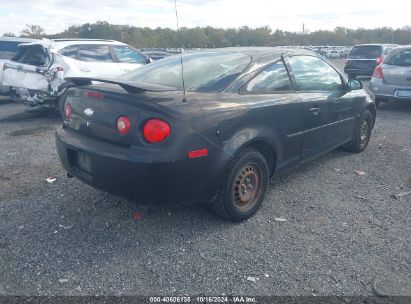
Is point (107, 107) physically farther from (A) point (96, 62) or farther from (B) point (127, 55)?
(B) point (127, 55)

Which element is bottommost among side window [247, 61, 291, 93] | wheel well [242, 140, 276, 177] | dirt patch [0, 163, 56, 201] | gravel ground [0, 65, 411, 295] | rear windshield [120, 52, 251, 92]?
gravel ground [0, 65, 411, 295]

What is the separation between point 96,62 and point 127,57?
3.23 feet

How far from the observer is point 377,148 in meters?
6.09

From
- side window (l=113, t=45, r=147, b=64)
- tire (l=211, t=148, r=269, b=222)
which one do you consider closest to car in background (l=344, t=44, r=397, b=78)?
side window (l=113, t=45, r=147, b=64)

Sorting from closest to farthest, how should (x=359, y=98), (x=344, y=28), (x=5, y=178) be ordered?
(x=5, y=178) → (x=359, y=98) → (x=344, y=28)

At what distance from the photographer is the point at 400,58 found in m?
9.01

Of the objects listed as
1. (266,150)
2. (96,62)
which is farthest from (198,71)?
(96,62)

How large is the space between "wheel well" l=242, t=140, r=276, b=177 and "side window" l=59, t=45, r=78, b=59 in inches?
224

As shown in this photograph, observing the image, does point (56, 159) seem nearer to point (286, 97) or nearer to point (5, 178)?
point (5, 178)

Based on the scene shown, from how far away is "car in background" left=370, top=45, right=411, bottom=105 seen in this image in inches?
340

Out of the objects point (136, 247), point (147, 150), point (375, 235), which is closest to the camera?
point (147, 150)

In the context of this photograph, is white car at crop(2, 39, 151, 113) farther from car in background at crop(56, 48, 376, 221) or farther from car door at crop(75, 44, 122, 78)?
car in background at crop(56, 48, 376, 221)

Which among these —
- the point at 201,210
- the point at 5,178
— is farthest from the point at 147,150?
the point at 5,178

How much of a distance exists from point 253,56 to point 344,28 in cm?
5571
